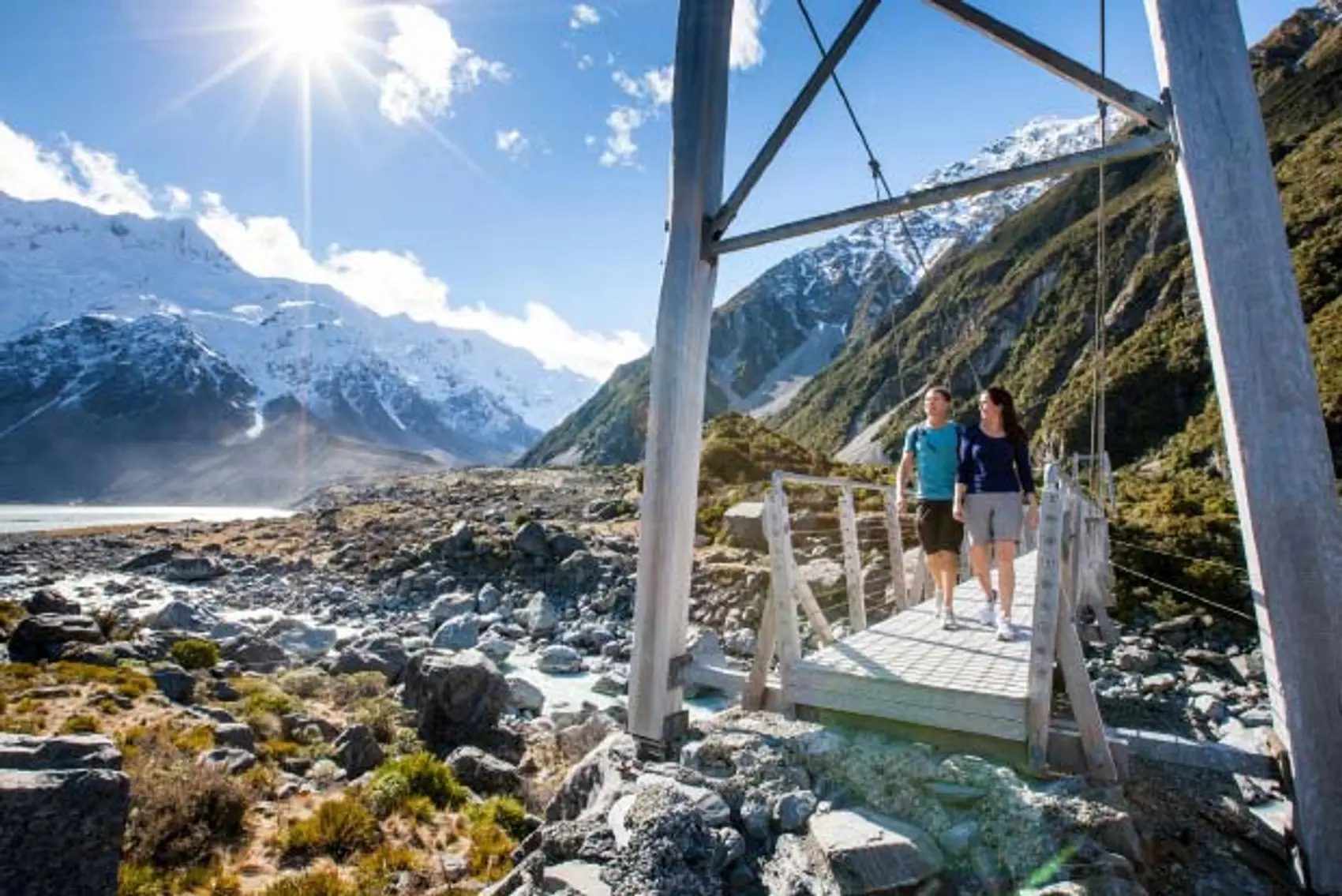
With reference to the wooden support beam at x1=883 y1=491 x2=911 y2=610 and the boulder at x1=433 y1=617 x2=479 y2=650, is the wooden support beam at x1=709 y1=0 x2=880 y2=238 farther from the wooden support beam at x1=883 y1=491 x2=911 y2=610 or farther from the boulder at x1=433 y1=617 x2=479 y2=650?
the boulder at x1=433 y1=617 x2=479 y2=650

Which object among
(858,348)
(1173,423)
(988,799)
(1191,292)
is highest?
(858,348)

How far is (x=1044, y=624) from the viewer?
4012mm

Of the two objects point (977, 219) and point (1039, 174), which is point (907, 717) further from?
point (977, 219)

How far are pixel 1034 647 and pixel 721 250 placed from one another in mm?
3065

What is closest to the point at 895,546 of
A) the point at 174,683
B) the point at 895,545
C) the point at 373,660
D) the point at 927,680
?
the point at 895,545

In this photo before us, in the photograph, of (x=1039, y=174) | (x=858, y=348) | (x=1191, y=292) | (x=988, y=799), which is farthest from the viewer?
(x=858, y=348)

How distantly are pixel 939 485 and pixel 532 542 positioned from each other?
19.8 metres

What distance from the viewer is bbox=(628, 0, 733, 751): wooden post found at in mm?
4562

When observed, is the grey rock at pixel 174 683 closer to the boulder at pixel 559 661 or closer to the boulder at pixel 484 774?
the boulder at pixel 484 774

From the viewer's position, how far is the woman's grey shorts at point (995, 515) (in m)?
5.52

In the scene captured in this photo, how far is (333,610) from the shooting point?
22.4 metres

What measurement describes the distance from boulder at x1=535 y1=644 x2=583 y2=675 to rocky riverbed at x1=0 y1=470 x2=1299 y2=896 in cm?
5

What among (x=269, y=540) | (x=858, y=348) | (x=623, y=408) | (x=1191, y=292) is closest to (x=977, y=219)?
(x=858, y=348)

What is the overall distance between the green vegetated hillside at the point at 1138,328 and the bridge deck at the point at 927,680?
6.39m
